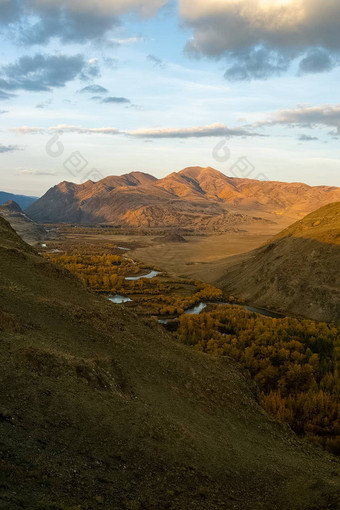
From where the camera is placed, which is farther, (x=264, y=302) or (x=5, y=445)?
(x=264, y=302)

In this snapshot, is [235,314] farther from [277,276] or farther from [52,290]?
[52,290]

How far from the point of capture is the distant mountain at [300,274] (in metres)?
77.5

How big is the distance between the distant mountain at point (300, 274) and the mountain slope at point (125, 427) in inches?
1933

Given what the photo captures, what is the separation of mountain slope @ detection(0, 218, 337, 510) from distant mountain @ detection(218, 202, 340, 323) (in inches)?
1933

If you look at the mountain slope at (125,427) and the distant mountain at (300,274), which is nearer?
the mountain slope at (125,427)

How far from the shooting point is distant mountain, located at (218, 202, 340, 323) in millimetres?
77500

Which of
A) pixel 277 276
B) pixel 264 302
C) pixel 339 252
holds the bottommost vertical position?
pixel 264 302

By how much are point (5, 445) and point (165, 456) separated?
26.4 ft

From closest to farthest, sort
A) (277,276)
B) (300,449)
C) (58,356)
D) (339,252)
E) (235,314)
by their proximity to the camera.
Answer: (58,356) → (300,449) → (235,314) → (339,252) → (277,276)

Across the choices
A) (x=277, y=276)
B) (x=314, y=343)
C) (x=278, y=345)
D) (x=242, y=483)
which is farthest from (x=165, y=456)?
(x=277, y=276)

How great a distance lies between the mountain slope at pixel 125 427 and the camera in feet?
44.9

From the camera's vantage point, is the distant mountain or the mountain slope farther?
the distant mountain

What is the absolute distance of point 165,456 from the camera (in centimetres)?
1783

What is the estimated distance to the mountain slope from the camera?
13.7 meters
